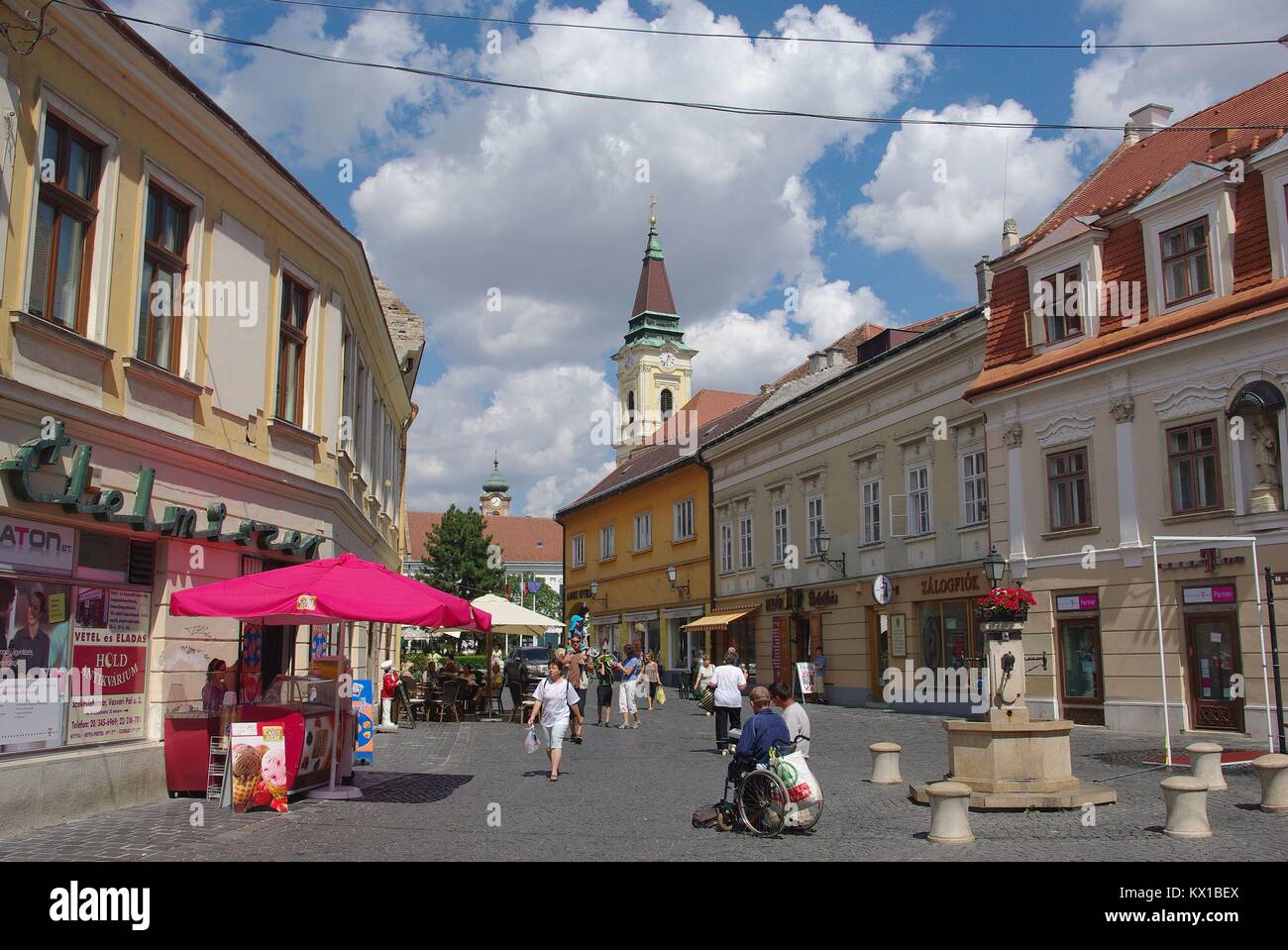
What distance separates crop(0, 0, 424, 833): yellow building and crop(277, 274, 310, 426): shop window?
44 millimetres

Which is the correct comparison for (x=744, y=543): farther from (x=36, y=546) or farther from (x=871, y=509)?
(x=36, y=546)

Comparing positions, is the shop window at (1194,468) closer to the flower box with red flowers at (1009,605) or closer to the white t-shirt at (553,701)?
the flower box with red flowers at (1009,605)

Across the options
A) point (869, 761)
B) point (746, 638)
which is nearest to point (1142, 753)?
point (869, 761)

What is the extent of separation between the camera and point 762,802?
10.9 m

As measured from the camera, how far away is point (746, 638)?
38156 millimetres

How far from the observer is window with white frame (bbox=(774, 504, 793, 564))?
1409 inches

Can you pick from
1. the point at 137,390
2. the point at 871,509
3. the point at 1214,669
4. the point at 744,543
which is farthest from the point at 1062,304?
the point at 137,390

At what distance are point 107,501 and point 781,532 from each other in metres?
27.0

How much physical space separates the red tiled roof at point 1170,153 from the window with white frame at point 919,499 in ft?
19.5

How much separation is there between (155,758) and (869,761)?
33.5ft

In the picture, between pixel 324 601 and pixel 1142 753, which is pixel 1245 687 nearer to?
pixel 1142 753

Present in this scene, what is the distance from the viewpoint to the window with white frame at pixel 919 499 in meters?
28.1

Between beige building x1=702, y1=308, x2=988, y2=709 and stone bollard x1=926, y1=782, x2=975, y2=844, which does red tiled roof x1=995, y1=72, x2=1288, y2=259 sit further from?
stone bollard x1=926, y1=782, x2=975, y2=844

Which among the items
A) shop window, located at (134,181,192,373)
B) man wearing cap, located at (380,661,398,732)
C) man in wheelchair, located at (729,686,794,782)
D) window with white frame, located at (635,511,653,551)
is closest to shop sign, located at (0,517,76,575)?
shop window, located at (134,181,192,373)
